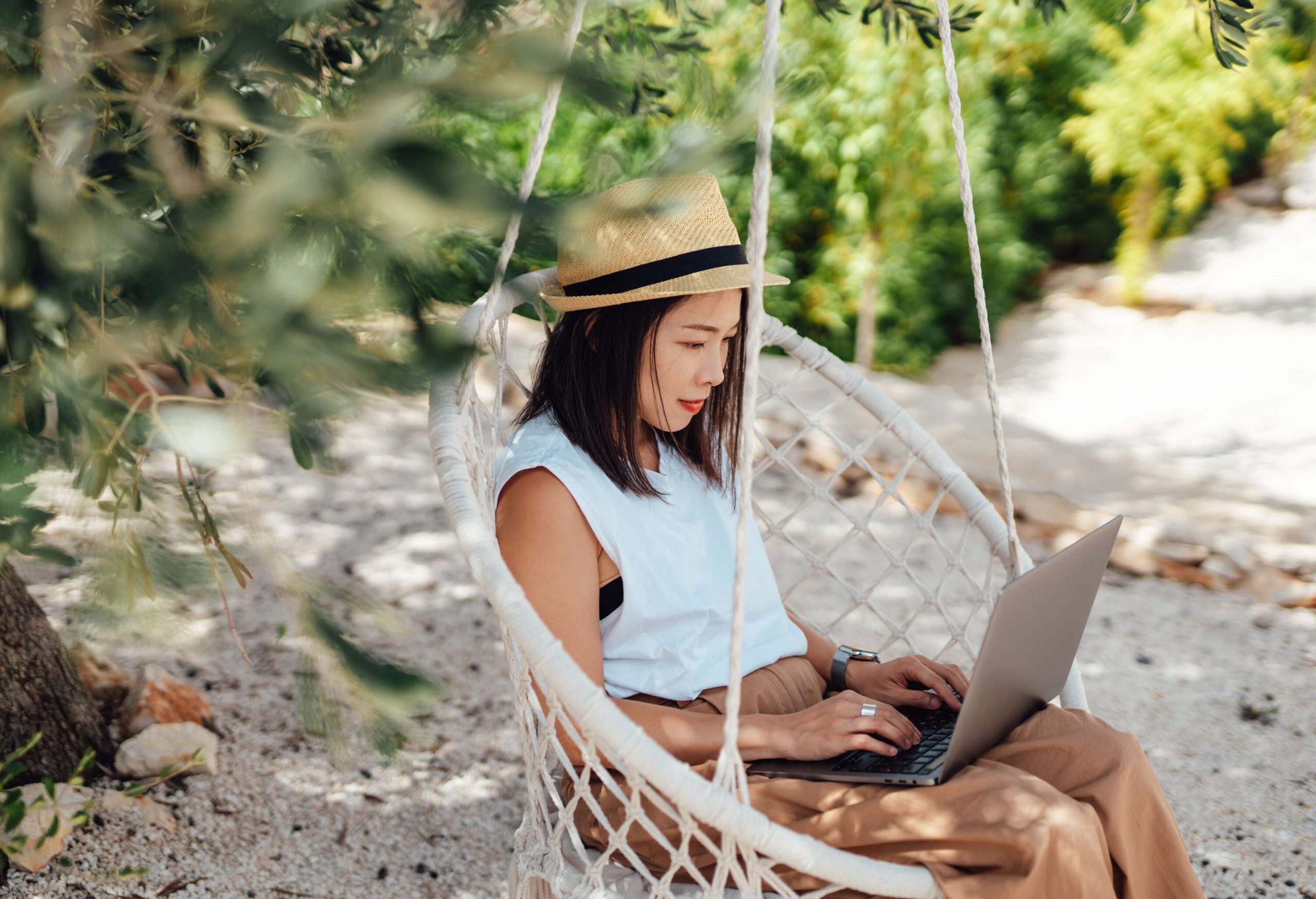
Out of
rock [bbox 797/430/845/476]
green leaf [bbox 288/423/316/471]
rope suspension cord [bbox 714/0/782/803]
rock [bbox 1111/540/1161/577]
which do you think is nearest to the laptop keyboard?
rope suspension cord [bbox 714/0/782/803]

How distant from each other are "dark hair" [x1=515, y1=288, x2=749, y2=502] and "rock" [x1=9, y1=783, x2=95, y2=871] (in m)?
0.97

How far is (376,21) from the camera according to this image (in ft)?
A: 4.17

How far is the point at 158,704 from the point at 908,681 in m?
1.46

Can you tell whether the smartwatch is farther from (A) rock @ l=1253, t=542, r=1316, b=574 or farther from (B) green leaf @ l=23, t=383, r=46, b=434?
(A) rock @ l=1253, t=542, r=1316, b=574

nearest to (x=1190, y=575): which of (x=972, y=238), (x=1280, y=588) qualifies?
(x=1280, y=588)

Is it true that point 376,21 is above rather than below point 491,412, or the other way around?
above

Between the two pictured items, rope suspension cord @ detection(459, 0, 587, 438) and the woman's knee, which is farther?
the woman's knee

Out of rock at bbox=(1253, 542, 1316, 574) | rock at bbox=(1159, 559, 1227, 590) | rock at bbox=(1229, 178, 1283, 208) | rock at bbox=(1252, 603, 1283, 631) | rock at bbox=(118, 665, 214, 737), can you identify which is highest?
rock at bbox=(1229, 178, 1283, 208)

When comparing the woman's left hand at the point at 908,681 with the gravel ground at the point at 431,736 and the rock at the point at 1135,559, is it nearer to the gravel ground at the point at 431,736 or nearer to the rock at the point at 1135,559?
the gravel ground at the point at 431,736

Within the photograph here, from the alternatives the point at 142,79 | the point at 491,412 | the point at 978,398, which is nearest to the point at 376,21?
the point at 142,79

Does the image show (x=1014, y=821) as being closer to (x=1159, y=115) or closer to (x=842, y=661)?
(x=842, y=661)

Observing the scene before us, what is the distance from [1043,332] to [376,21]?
5.61 meters

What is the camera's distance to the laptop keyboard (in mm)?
1288

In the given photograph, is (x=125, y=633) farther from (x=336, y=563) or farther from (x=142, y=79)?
(x=336, y=563)
